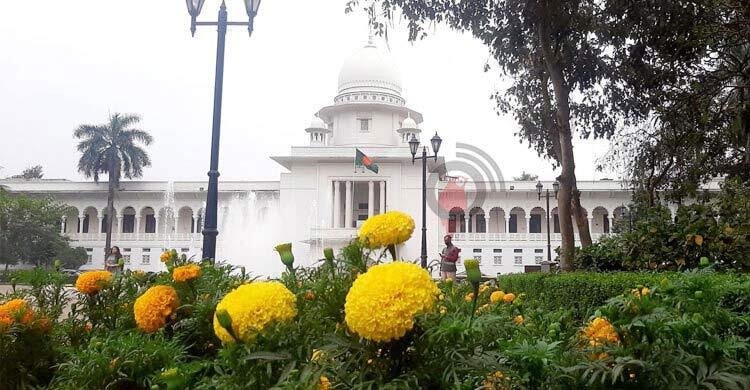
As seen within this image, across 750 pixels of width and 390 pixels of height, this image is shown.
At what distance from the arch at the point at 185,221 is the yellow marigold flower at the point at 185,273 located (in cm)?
3788

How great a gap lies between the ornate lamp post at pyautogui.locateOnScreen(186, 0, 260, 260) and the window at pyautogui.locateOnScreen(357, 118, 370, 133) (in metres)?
30.5

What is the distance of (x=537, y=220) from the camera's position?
1510 inches

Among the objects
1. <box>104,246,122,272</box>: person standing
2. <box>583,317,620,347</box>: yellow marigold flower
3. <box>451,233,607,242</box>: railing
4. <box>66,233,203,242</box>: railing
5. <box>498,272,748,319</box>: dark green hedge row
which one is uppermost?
<box>451,233,607,242</box>: railing

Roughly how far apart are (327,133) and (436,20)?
27.7 m

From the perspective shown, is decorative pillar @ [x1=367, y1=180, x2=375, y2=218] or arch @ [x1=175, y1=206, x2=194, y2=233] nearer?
decorative pillar @ [x1=367, y1=180, x2=375, y2=218]

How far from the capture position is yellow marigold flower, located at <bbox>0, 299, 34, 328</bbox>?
1.68m

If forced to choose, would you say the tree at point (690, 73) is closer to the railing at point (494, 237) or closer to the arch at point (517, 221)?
the railing at point (494, 237)

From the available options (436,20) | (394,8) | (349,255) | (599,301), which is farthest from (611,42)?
(349,255)

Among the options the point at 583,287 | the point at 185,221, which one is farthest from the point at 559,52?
the point at 185,221

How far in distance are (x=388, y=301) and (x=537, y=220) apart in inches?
1524

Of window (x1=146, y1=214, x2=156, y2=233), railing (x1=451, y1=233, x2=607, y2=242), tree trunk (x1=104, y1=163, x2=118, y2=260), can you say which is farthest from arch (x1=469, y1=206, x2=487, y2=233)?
tree trunk (x1=104, y1=163, x2=118, y2=260)

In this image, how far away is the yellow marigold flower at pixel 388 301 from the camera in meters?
1.08

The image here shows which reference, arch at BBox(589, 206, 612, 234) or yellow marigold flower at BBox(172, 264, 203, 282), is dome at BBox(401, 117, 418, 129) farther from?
yellow marigold flower at BBox(172, 264, 203, 282)

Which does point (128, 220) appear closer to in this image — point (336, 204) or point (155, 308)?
point (336, 204)
